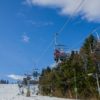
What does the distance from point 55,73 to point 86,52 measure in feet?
51.7

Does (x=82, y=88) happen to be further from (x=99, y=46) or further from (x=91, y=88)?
(x=99, y=46)

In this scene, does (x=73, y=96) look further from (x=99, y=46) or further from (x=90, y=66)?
(x=99, y=46)

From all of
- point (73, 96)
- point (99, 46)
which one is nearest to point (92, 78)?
point (73, 96)

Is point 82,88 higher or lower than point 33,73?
lower

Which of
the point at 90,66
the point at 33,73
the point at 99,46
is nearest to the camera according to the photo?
the point at 99,46

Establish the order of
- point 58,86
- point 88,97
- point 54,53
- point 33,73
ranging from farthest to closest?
point 33,73, point 58,86, point 88,97, point 54,53

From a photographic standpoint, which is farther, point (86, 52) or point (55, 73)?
point (55, 73)

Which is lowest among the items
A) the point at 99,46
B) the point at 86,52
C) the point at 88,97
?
the point at 88,97

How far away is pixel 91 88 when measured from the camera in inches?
2378

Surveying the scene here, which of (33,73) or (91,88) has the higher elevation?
(33,73)

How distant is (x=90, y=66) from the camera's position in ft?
194

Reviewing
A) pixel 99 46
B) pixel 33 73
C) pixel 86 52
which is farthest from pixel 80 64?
pixel 99 46

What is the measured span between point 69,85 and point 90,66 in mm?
13058

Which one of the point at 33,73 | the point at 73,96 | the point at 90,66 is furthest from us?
the point at 33,73
